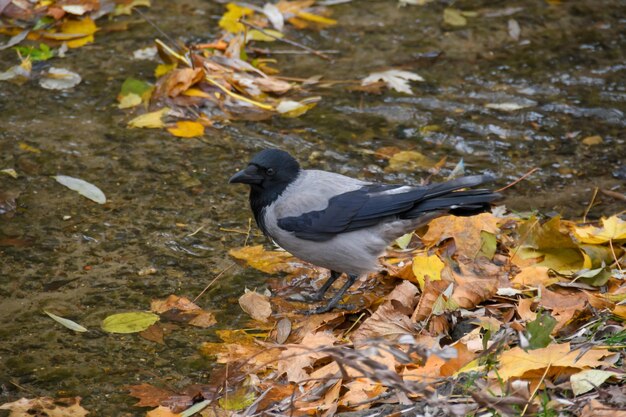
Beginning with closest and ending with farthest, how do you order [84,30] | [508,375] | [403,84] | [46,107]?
1. [508,375]
2. [46,107]
3. [403,84]
4. [84,30]

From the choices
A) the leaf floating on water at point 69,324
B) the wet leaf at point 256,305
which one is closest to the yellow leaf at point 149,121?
the wet leaf at point 256,305

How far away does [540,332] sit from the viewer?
359 cm

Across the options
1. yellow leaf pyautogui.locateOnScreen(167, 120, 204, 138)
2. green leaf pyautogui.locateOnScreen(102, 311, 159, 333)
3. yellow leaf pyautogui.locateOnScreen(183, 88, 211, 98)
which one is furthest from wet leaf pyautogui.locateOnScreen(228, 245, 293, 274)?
yellow leaf pyautogui.locateOnScreen(183, 88, 211, 98)

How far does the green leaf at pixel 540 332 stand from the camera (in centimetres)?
358

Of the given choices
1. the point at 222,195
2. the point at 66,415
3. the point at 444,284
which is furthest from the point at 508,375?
the point at 222,195

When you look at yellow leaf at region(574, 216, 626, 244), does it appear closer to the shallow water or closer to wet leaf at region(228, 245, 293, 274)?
the shallow water

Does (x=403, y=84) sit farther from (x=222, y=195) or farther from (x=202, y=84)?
(x=222, y=195)

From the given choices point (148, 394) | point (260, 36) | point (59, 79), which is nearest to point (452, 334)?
point (148, 394)

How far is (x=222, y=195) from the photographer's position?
5.96 meters

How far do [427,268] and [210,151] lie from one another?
2.37 meters

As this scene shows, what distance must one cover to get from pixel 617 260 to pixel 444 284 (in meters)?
1.01

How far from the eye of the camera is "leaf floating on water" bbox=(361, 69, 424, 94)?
23.9 ft

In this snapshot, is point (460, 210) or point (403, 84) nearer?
point (460, 210)

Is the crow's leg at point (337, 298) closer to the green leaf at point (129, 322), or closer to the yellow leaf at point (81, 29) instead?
the green leaf at point (129, 322)
